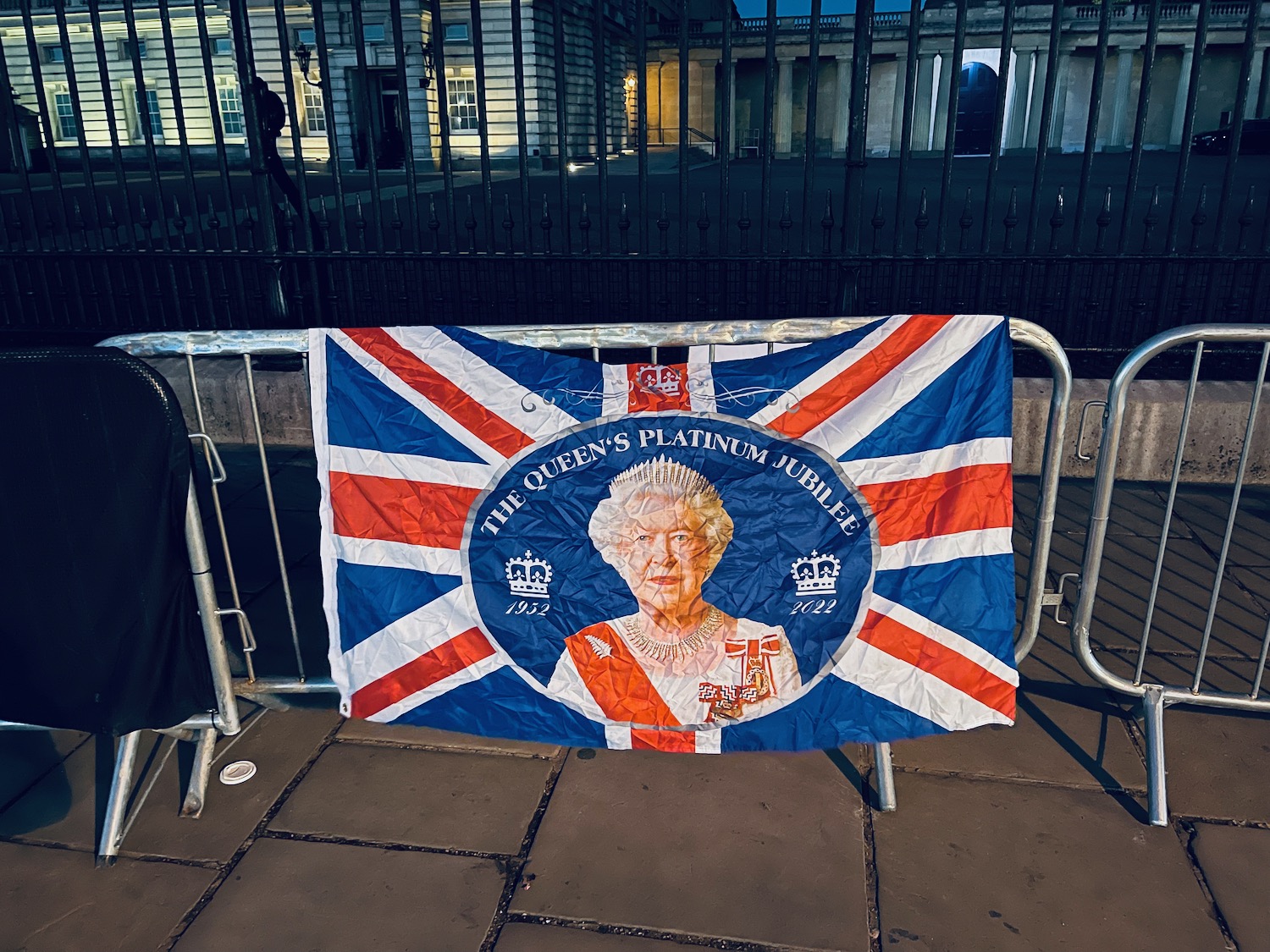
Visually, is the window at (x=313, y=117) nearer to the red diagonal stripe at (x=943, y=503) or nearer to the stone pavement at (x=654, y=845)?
the stone pavement at (x=654, y=845)

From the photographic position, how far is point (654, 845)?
2676mm

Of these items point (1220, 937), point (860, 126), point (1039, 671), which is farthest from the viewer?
point (860, 126)

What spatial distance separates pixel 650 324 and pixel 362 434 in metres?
0.98

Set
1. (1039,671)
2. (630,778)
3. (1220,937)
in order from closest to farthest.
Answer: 1. (1220,937)
2. (630,778)
3. (1039,671)

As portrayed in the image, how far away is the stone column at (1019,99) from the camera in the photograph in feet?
163

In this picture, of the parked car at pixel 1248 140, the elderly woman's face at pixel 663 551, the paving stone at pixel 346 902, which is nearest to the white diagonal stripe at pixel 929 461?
the elderly woman's face at pixel 663 551

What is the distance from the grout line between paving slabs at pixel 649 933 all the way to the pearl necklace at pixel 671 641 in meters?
0.76

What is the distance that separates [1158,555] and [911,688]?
0.97 metres

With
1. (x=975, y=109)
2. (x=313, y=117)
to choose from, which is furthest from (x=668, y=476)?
(x=975, y=109)

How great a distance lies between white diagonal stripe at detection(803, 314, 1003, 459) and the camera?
2.61m

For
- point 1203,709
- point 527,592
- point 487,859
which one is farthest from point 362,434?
point 1203,709

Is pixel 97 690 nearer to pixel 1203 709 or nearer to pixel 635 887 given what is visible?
pixel 635 887

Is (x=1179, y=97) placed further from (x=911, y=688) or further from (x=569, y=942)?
(x=569, y=942)

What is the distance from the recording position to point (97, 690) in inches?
110
